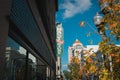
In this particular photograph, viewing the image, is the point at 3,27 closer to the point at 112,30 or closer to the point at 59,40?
the point at 112,30

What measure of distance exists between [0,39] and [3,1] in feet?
2.79

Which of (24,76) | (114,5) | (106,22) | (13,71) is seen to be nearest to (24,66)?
(24,76)

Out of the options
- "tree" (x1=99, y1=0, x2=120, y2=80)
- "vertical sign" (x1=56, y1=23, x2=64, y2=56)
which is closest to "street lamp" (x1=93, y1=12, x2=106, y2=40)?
"tree" (x1=99, y1=0, x2=120, y2=80)

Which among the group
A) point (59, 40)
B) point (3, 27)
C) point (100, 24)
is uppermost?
point (59, 40)

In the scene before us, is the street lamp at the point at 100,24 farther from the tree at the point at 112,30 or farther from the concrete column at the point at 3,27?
the concrete column at the point at 3,27

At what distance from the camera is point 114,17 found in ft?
22.6

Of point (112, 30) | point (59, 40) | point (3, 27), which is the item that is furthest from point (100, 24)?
point (59, 40)

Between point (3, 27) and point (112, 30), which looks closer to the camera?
point (3, 27)

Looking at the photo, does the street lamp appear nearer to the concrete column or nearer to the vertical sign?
the concrete column

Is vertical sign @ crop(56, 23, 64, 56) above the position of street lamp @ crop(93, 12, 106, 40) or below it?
above

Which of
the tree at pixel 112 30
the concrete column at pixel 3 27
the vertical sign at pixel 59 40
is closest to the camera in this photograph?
the concrete column at pixel 3 27

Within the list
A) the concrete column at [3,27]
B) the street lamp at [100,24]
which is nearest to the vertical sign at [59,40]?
the street lamp at [100,24]

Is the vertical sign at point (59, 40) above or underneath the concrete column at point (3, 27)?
above

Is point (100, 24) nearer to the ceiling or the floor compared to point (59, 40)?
nearer to the floor
